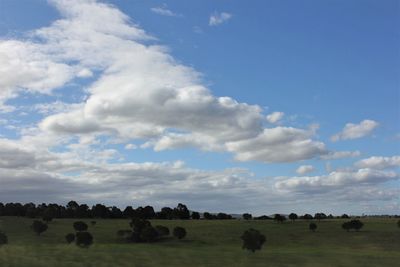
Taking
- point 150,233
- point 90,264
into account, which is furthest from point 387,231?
point 90,264

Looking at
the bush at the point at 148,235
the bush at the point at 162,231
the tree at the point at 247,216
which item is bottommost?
the bush at the point at 148,235

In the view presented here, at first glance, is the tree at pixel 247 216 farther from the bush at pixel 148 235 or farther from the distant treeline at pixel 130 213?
the bush at pixel 148 235

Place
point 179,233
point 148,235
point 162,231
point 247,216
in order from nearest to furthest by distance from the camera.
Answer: point 148,235 → point 179,233 → point 162,231 → point 247,216

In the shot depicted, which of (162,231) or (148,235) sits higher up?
(162,231)

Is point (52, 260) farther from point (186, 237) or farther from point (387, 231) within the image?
point (387, 231)

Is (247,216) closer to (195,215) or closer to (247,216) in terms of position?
(247,216)

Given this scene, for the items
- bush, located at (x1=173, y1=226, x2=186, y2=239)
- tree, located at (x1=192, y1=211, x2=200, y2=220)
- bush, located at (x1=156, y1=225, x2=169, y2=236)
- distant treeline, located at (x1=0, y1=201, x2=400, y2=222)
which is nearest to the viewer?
bush, located at (x1=156, y1=225, x2=169, y2=236)

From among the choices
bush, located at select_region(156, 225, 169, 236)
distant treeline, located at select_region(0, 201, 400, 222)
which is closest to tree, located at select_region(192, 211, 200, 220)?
distant treeline, located at select_region(0, 201, 400, 222)

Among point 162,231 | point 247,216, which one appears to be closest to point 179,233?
point 162,231

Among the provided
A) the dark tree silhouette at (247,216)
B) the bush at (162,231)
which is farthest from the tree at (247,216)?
the bush at (162,231)

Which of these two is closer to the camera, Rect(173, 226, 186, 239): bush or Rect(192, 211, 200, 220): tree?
Rect(173, 226, 186, 239): bush

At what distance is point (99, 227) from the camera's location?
113938 millimetres

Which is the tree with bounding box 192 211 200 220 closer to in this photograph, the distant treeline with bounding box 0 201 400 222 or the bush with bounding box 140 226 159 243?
the distant treeline with bounding box 0 201 400 222

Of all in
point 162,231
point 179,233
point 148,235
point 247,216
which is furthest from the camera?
point 247,216
